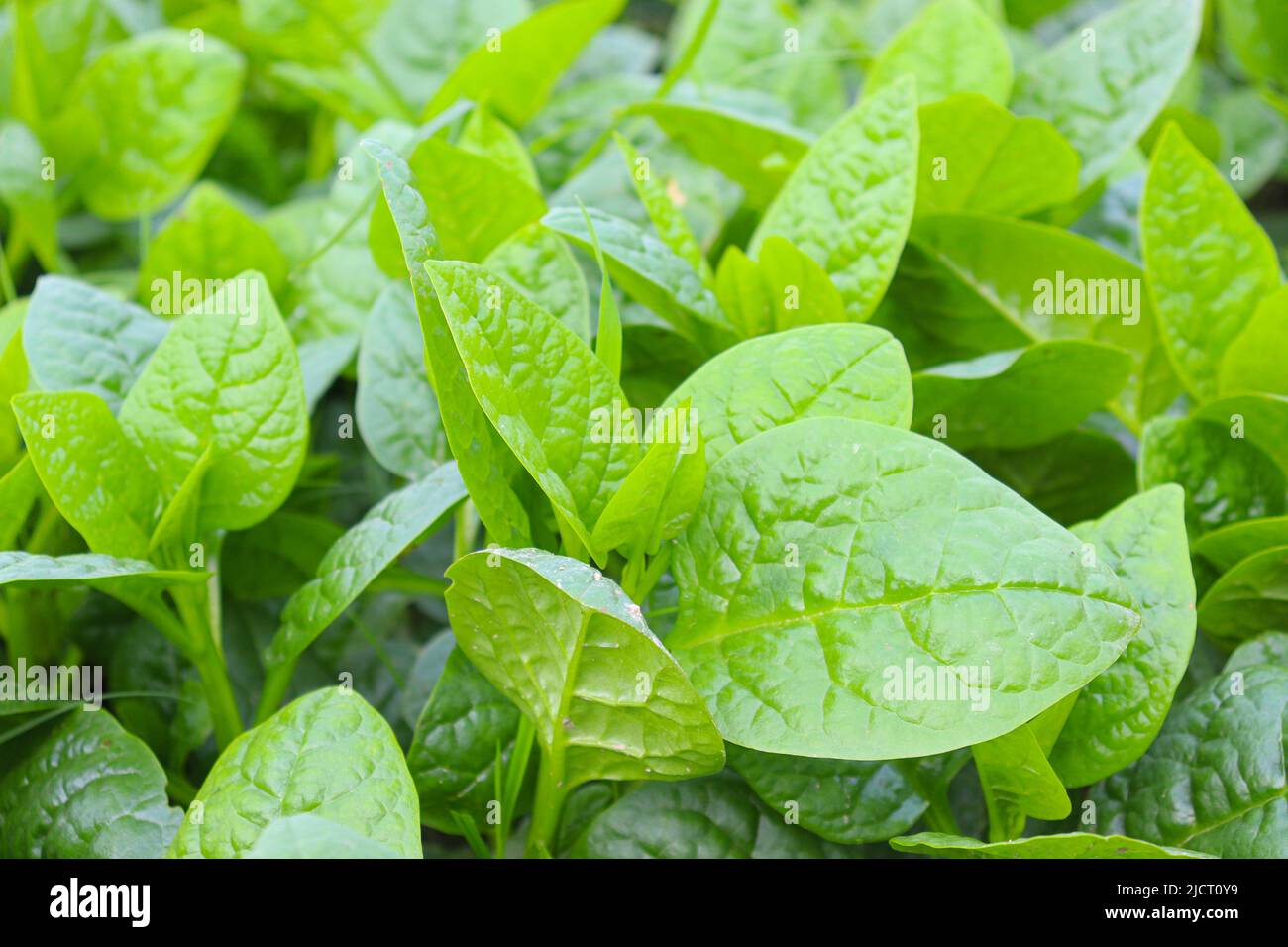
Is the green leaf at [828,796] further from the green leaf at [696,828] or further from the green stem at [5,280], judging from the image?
the green stem at [5,280]

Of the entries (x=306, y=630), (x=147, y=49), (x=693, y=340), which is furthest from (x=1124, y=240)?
(x=147, y=49)

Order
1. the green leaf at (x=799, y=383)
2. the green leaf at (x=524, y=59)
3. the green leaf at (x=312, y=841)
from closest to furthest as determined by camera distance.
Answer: the green leaf at (x=312, y=841) → the green leaf at (x=799, y=383) → the green leaf at (x=524, y=59)

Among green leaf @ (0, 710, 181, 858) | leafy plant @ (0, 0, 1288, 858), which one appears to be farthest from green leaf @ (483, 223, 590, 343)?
green leaf @ (0, 710, 181, 858)

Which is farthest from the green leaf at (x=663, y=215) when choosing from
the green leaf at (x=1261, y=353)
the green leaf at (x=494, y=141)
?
the green leaf at (x=1261, y=353)

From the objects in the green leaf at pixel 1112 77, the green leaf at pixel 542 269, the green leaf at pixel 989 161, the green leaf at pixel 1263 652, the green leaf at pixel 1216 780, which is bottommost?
the green leaf at pixel 1216 780

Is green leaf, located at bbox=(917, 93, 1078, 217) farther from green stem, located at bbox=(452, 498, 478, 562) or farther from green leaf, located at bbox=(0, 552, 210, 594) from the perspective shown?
green leaf, located at bbox=(0, 552, 210, 594)

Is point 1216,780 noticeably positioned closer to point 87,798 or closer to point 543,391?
point 543,391

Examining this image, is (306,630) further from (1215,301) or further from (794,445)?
(1215,301)
